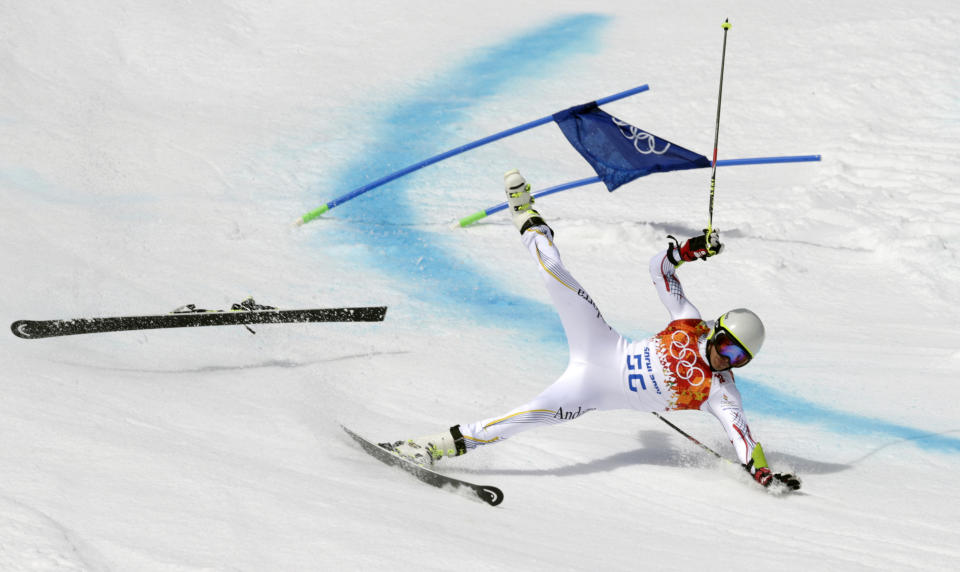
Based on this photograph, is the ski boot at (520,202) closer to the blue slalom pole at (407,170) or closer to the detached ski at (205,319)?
→ the detached ski at (205,319)

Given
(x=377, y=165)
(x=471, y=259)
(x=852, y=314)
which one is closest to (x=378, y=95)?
(x=377, y=165)

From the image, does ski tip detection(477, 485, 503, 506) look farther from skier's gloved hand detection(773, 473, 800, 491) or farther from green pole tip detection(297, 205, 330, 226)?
green pole tip detection(297, 205, 330, 226)

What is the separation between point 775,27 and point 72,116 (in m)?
10.2

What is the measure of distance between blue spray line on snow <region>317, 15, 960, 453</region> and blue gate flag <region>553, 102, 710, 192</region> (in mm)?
1568

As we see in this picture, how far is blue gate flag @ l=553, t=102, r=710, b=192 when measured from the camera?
9016 mm

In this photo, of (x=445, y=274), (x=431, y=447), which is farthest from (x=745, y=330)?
(x=445, y=274)

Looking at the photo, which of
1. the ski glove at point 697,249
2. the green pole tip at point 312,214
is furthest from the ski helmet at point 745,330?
the green pole tip at point 312,214

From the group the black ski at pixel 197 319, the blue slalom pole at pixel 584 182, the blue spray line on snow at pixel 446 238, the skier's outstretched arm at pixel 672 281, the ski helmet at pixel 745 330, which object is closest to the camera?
the ski helmet at pixel 745 330

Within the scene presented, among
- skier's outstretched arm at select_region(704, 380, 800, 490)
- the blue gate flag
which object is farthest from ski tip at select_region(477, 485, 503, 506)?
the blue gate flag

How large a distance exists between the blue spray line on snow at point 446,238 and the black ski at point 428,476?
2608mm

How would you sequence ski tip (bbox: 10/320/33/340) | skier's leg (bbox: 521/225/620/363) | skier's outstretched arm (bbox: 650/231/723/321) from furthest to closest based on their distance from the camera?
ski tip (bbox: 10/320/33/340), skier's outstretched arm (bbox: 650/231/723/321), skier's leg (bbox: 521/225/620/363)

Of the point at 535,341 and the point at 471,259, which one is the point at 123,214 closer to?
the point at 471,259

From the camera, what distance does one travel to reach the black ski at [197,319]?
18.5 ft

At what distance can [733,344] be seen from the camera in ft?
15.7
